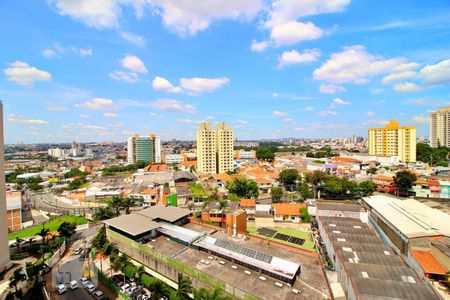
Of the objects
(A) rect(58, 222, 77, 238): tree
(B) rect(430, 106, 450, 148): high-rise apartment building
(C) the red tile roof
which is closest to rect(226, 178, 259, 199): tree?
(C) the red tile roof

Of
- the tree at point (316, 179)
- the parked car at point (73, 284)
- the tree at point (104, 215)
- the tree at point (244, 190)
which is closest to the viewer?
the parked car at point (73, 284)

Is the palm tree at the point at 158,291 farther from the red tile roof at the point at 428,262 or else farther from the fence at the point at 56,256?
the red tile roof at the point at 428,262

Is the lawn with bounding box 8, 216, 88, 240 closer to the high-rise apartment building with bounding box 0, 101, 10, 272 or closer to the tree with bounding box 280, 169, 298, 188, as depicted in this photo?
the high-rise apartment building with bounding box 0, 101, 10, 272

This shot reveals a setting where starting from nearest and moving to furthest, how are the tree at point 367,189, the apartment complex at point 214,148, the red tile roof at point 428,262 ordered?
the red tile roof at point 428,262, the tree at point 367,189, the apartment complex at point 214,148

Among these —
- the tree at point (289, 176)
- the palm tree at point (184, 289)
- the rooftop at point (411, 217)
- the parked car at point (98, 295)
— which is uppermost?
the tree at point (289, 176)

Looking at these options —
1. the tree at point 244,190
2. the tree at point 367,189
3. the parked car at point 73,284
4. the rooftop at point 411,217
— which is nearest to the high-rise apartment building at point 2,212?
the parked car at point 73,284

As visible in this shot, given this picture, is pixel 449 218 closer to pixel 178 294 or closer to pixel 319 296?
pixel 319 296

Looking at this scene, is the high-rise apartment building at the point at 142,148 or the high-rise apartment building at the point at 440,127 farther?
the high-rise apartment building at the point at 142,148
